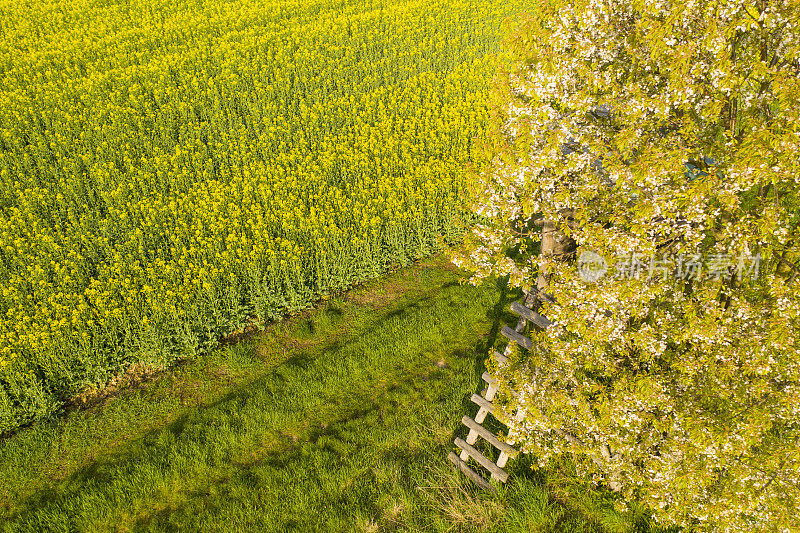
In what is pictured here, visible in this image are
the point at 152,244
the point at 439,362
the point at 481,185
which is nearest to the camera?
the point at 481,185

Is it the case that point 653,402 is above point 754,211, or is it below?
below

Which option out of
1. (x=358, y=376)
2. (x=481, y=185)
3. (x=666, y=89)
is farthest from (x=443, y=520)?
(x=666, y=89)

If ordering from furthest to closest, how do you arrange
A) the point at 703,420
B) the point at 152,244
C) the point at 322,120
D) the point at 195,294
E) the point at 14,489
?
the point at 322,120 < the point at 152,244 < the point at 195,294 < the point at 14,489 < the point at 703,420

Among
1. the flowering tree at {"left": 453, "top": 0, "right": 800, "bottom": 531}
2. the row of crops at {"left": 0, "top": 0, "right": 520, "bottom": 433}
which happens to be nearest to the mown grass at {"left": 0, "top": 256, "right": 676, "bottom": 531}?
the row of crops at {"left": 0, "top": 0, "right": 520, "bottom": 433}

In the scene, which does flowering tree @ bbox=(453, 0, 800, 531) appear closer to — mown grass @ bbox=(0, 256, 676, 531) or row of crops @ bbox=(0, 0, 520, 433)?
mown grass @ bbox=(0, 256, 676, 531)

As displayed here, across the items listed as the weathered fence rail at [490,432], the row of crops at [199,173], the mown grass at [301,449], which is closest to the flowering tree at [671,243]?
the weathered fence rail at [490,432]

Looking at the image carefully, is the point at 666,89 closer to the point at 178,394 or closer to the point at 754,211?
the point at 754,211
